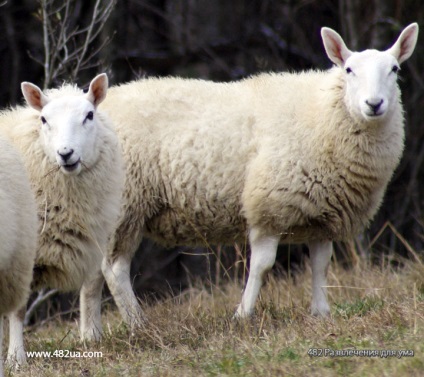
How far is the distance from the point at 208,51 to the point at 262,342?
8.81m

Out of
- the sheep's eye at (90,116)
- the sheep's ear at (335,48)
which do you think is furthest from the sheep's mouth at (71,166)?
the sheep's ear at (335,48)

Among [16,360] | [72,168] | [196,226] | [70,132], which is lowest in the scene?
[16,360]

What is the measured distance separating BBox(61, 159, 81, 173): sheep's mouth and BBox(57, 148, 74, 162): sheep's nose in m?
0.08

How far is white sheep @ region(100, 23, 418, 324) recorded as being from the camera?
636 centimetres

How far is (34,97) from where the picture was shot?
20.1 feet

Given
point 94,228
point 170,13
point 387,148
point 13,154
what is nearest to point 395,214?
point 170,13

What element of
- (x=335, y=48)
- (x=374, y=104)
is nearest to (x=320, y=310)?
(x=374, y=104)

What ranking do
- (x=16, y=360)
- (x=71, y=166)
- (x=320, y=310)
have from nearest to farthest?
1. (x=16, y=360)
2. (x=71, y=166)
3. (x=320, y=310)

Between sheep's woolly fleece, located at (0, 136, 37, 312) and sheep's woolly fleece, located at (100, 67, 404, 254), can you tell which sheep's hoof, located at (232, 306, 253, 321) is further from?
sheep's woolly fleece, located at (0, 136, 37, 312)

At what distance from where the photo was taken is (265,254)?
255 inches

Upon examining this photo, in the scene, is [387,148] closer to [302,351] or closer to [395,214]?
[302,351]

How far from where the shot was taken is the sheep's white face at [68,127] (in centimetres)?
577

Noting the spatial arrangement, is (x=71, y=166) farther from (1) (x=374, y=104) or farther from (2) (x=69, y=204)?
(1) (x=374, y=104)

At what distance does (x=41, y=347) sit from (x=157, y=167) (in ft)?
5.17
